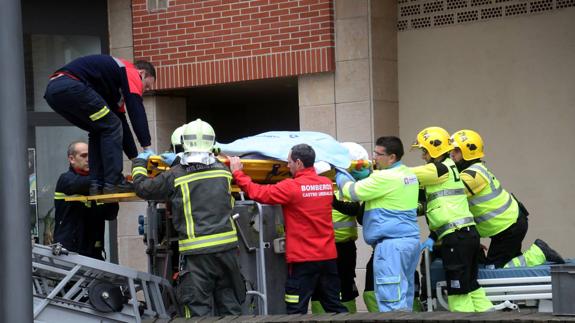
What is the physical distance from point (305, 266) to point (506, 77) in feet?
17.2

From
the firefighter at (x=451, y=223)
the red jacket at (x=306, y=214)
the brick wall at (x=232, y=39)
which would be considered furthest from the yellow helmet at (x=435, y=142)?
the brick wall at (x=232, y=39)

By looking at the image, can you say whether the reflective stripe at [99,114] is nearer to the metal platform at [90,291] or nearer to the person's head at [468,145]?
the metal platform at [90,291]

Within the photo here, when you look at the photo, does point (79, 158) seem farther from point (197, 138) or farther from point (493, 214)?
point (493, 214)

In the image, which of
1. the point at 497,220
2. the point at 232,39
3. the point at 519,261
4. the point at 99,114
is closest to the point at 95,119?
the point at 99,114

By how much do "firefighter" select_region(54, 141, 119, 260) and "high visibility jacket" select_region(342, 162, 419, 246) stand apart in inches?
86.4

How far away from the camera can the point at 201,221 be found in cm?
823

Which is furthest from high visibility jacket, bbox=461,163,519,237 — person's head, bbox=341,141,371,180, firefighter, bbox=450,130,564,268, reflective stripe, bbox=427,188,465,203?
person's head, bbox=341,141,371,180

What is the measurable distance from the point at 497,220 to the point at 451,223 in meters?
0.60

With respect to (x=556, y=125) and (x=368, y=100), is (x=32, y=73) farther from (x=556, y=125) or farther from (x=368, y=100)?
(x=556, y=125)

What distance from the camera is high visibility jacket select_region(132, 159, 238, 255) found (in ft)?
26.9

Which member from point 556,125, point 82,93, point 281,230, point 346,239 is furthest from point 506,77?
point 82,93

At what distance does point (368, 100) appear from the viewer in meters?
13.5

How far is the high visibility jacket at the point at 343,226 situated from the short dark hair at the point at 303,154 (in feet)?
3.75

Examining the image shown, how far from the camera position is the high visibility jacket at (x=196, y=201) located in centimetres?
820
